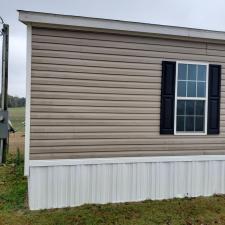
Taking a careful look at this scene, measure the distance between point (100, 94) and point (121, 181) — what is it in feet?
5.34

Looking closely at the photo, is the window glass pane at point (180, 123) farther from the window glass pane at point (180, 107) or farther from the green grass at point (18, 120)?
the green grass at point (18, 120)

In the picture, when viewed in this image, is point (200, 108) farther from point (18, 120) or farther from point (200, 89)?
point (18, 120)

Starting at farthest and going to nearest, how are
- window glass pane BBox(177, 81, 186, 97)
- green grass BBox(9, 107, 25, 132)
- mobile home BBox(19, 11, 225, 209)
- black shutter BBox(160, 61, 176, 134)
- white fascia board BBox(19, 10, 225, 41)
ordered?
green grass BBox(9, 107, 25, 132)
window glass pane BBox(177, 81, 186, 97)
black shutter BBox(160, 61, 176, 134)
mobile home BBox(19, 11, 225, 209)
white fascia board BBox(19, 10, 225, 41)

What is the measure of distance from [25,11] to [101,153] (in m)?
2.71

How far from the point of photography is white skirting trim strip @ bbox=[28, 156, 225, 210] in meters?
5.83

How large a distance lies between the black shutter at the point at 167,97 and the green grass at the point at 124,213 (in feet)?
4.61

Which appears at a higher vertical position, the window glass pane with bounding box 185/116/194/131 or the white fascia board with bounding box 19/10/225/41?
the white fascia board with bounding box 19/10/225/41

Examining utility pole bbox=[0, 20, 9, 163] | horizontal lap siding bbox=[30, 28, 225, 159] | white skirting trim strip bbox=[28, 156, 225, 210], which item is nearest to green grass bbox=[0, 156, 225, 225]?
white skirting trim strip bbox=[28, 156, 225, 210]

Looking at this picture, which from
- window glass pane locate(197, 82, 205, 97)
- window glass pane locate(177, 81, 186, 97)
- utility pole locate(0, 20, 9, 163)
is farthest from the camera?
utility pole locate(0, 20, 9, 163)

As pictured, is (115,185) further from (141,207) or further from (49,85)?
(49,85)

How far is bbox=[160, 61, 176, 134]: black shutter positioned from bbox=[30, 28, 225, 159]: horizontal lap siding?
9 centimetres

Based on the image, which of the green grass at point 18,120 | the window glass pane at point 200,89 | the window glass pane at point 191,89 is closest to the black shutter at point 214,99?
the window glass pane at point 200,89

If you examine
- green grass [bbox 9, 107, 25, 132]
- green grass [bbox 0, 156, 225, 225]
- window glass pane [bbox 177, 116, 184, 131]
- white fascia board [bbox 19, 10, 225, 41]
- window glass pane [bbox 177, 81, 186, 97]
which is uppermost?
white fascia board [bbox 19, 10, 225, 41]

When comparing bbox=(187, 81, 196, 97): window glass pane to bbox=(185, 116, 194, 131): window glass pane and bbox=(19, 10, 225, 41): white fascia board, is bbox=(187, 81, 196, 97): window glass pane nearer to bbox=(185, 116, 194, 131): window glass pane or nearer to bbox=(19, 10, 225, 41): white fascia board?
bbox=(185, 116, 194, 131): window glass pane
